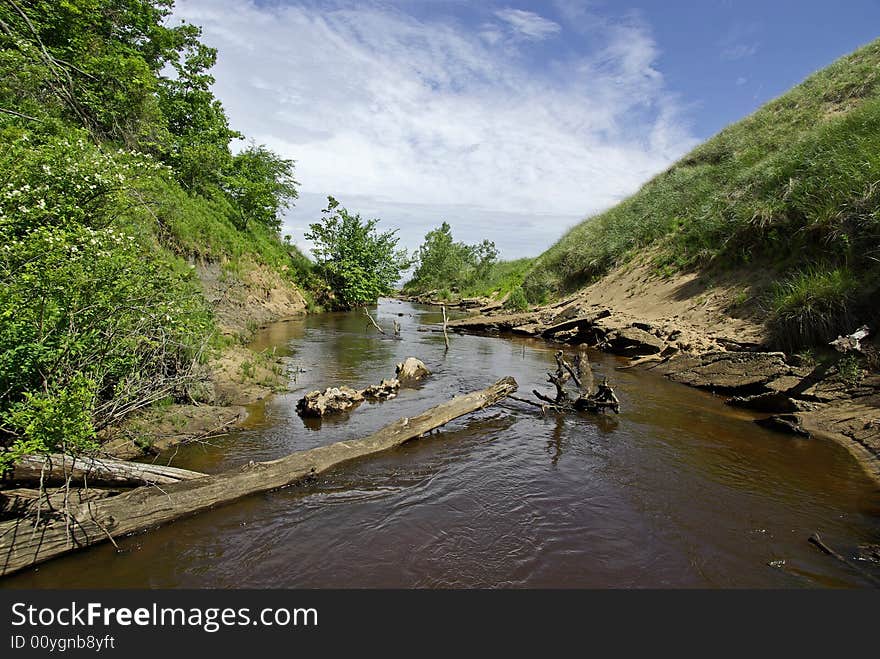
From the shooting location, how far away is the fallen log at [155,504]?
12.6ft

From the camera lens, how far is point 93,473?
4723mm

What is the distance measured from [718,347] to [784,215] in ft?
17.2

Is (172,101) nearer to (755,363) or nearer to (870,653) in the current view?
(755,363)

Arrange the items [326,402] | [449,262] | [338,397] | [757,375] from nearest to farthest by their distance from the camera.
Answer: [326,402] → [338,397] → [757,375] → [449,262]

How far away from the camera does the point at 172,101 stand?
2655 centimetres

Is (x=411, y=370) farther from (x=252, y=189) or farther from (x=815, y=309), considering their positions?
(x=252, y=189)

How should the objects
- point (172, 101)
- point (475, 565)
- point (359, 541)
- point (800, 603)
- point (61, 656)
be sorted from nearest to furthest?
point (61, 656) < point (800, 603) < point (475, 565) < point (359, 541) < point (172, 101)

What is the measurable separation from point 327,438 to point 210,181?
26265 millimetres

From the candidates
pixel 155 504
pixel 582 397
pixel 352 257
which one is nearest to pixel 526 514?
pixel 155 504

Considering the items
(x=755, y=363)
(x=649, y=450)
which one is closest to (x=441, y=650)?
(x=649, y=450)

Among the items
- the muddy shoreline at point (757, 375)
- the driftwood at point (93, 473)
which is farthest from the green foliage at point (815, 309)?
the driftwood at point (93, 473)

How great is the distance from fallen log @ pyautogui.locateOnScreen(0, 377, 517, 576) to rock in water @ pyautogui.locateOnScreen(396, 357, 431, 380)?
181 inches

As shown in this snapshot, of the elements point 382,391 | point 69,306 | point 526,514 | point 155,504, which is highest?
point 69,306

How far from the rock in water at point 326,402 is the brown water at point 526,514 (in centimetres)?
29
